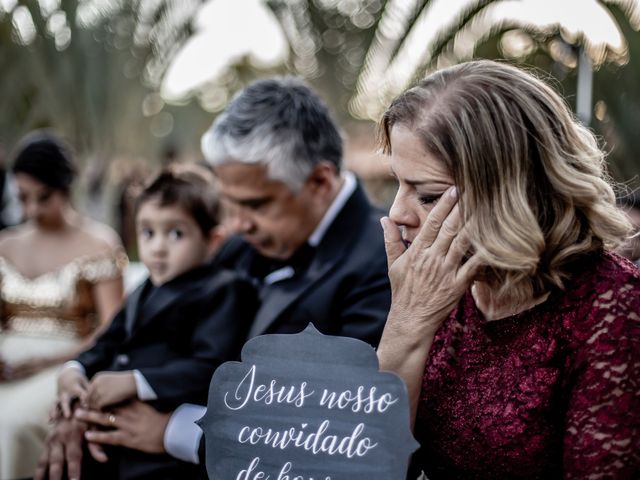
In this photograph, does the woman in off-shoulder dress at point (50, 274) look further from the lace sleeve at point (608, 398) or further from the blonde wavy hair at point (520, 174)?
the lace sleeve at point (608, 398)

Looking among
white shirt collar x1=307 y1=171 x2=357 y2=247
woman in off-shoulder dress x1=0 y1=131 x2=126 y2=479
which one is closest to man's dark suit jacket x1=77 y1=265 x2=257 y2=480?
white shirt collar x1=307 y1=171 x2=357 y2=247

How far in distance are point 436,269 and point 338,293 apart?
0.77m

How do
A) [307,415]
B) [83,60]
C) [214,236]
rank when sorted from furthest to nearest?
[83,60], [214,236], [307,415]

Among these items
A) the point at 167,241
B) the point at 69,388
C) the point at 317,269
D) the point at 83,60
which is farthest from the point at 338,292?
the point at 83,60

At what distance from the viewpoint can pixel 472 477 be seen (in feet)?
5.98

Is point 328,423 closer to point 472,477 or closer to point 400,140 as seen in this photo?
point 472,477

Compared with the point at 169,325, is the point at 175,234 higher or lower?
higher

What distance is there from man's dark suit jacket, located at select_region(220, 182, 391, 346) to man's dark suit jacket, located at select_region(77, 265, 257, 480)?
12 centimetres

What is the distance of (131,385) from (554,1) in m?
3.35

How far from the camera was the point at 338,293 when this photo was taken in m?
2.42

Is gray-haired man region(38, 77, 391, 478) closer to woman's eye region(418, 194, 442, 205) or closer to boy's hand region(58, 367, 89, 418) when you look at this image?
boy's hand region(58, 367, 89, 418)

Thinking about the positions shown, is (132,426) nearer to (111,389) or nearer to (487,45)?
(111,389)

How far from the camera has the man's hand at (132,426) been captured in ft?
7.86

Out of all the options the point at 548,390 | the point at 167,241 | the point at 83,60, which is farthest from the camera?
the point at 83,60
